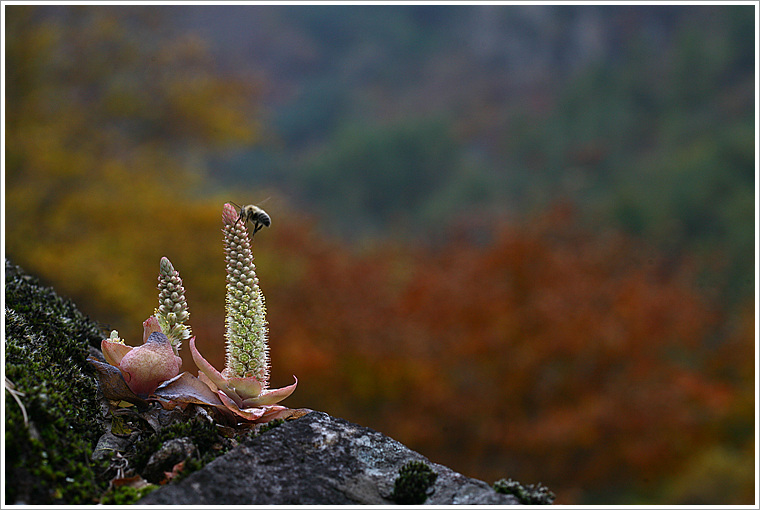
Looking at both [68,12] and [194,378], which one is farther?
[68,12]

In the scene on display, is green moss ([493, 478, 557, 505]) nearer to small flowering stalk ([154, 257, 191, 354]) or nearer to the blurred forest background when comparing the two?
small flowering stalk ([154, 257, 191, 354])

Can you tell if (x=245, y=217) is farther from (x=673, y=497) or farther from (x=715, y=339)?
(x=715, y=339)

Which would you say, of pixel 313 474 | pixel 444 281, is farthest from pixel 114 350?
pixel 444 281

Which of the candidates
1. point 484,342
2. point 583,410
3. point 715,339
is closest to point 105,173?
point 484,342

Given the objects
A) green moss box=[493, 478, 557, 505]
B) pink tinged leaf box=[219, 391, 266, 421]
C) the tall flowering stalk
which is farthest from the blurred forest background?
green moss box=[493, 478, 557, 505]

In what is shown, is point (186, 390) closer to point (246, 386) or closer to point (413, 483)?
point (246, 386)

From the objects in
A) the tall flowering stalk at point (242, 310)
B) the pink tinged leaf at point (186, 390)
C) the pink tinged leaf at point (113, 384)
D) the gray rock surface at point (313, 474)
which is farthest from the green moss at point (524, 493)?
the pink tinged leaf at point (113, 384)
